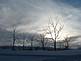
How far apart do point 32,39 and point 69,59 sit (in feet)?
167

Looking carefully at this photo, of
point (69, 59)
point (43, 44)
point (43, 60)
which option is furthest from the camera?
point (43, 44)

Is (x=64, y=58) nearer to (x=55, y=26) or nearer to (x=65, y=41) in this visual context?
(x=55, y=26)

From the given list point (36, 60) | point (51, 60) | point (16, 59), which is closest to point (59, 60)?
point (51, 60)

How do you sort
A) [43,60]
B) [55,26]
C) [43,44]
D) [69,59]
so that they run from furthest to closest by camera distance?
1. [43,44]
2. [55,26]
3. [69,59]
4. [43,60]

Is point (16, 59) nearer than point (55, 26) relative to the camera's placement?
Yes

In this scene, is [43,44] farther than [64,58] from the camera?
Yes

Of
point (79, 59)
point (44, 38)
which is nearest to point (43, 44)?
point (44, 38)

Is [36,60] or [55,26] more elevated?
[55,26]

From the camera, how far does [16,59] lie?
65.9 feet

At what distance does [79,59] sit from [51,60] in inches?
166

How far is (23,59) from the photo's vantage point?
66.0ft

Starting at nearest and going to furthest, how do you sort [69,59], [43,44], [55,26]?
[69,59] → [55,26] → [43,44]

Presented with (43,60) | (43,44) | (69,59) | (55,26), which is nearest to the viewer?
(43,60)

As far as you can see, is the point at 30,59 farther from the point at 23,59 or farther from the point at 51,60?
the point at 51,60
